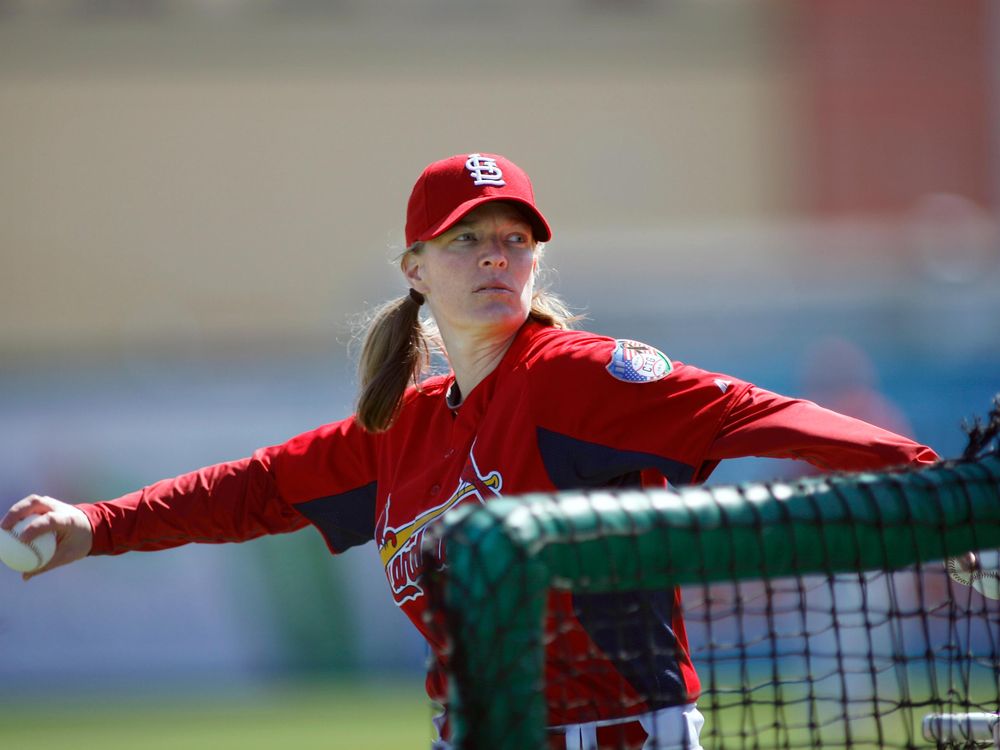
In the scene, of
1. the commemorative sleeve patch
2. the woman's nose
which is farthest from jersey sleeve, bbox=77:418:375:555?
the commemorative sleeve patch

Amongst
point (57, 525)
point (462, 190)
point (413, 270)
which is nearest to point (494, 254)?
point (462, 190)

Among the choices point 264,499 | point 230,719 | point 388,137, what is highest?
point 388,137

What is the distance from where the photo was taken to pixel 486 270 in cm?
345

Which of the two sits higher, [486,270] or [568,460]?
[486,270]

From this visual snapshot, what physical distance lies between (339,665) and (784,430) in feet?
30.3

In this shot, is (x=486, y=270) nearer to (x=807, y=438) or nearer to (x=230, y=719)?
(x=807, y=438)

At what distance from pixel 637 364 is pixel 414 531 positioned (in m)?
0.74

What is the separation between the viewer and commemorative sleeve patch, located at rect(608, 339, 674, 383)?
2912mm

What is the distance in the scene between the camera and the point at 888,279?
15.9 meters

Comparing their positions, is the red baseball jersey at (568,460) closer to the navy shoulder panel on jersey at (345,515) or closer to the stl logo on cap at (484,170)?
the navy shoulder panel on jersey at (345,515)

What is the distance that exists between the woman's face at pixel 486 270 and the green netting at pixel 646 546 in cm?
114

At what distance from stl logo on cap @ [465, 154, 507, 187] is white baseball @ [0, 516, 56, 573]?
4.51ft

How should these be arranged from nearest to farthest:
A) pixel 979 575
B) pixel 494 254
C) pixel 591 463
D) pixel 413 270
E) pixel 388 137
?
pixel 979 575 < pixel 591 463 < pixel 494 254 < pixel 413 270 < pixel 388 137

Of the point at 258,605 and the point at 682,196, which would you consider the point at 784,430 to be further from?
the point at 682,196
